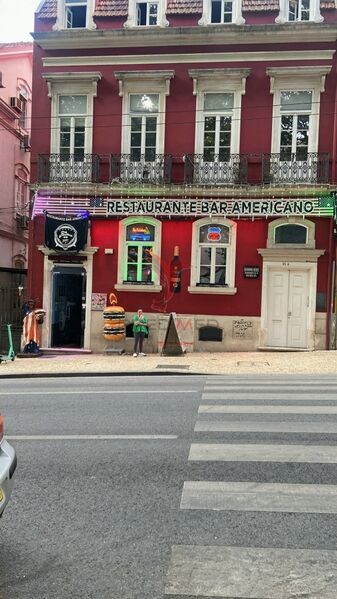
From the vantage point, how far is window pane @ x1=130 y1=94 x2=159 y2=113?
17656 mm

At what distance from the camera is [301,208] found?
16.7 meters

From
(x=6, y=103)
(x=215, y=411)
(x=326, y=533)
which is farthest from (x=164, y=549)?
(x=6, y=103)

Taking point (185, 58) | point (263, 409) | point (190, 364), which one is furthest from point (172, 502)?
point (185, 58)

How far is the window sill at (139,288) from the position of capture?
692 inches

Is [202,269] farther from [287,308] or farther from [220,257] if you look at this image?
[287,308]

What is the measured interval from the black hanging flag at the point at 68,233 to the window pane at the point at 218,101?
5.08 meters

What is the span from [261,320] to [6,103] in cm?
1558

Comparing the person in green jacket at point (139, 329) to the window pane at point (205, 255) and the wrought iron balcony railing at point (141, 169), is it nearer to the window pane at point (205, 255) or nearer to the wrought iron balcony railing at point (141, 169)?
the window pane at point (205, 255)

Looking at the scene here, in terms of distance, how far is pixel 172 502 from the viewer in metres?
4.68

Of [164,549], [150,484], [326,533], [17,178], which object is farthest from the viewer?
[17,178]

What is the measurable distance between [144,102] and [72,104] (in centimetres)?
234

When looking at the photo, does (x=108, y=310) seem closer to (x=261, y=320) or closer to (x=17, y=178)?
(x=261, y=320)

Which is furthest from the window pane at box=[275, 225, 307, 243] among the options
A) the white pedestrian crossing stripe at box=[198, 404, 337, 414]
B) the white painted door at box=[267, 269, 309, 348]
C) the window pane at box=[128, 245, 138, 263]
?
the white pedestrian crossing stripe at box=[198, 404, 337, 414]

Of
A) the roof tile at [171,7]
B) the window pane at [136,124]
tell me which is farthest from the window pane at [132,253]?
the roof tile at [171,7]
